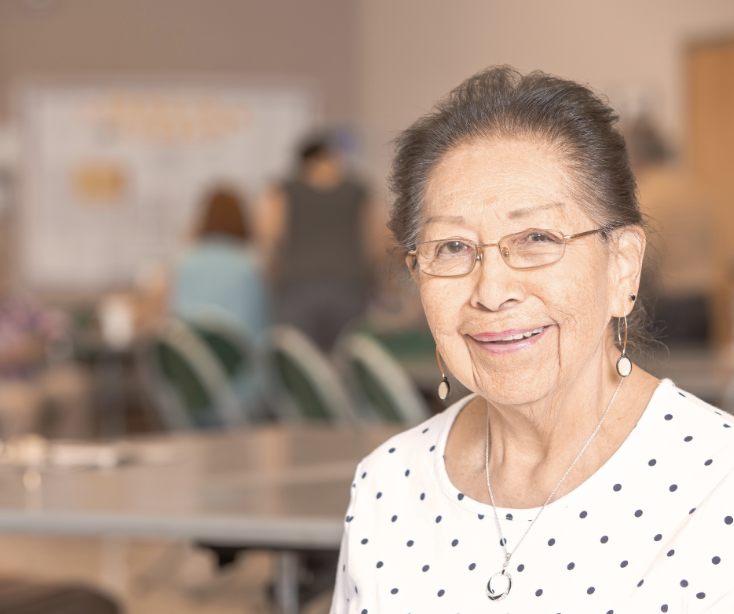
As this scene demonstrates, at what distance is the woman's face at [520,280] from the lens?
112 cm

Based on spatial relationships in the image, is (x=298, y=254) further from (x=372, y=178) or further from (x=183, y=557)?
(x=372, y=178)

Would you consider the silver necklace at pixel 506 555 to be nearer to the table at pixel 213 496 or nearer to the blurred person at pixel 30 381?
the table at pixel 213 496

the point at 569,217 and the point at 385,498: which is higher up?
the point at 569,217

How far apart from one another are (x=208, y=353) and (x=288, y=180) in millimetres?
1102

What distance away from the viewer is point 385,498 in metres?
1.32

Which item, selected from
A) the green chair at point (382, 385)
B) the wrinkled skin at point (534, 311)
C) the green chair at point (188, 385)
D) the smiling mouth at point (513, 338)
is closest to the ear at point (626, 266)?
the wrinkled skin at point (534, 311)

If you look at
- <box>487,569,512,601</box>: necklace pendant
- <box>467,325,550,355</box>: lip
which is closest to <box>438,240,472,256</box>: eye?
<box>467,325,550,355</box>: lip

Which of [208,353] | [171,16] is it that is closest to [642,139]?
[208,353]

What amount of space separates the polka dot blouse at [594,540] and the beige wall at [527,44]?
5111 mm

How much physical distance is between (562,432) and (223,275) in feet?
11.7

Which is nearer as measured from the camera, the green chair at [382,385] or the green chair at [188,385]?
the green chair at [382,385]

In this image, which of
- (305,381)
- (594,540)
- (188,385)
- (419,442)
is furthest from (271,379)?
(594,540)

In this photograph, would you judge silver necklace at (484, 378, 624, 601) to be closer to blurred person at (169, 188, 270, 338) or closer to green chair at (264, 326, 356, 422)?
green chair at (264, 326, 356, 422)

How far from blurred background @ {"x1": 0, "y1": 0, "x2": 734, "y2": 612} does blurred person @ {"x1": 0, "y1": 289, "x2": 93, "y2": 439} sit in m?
0.02
